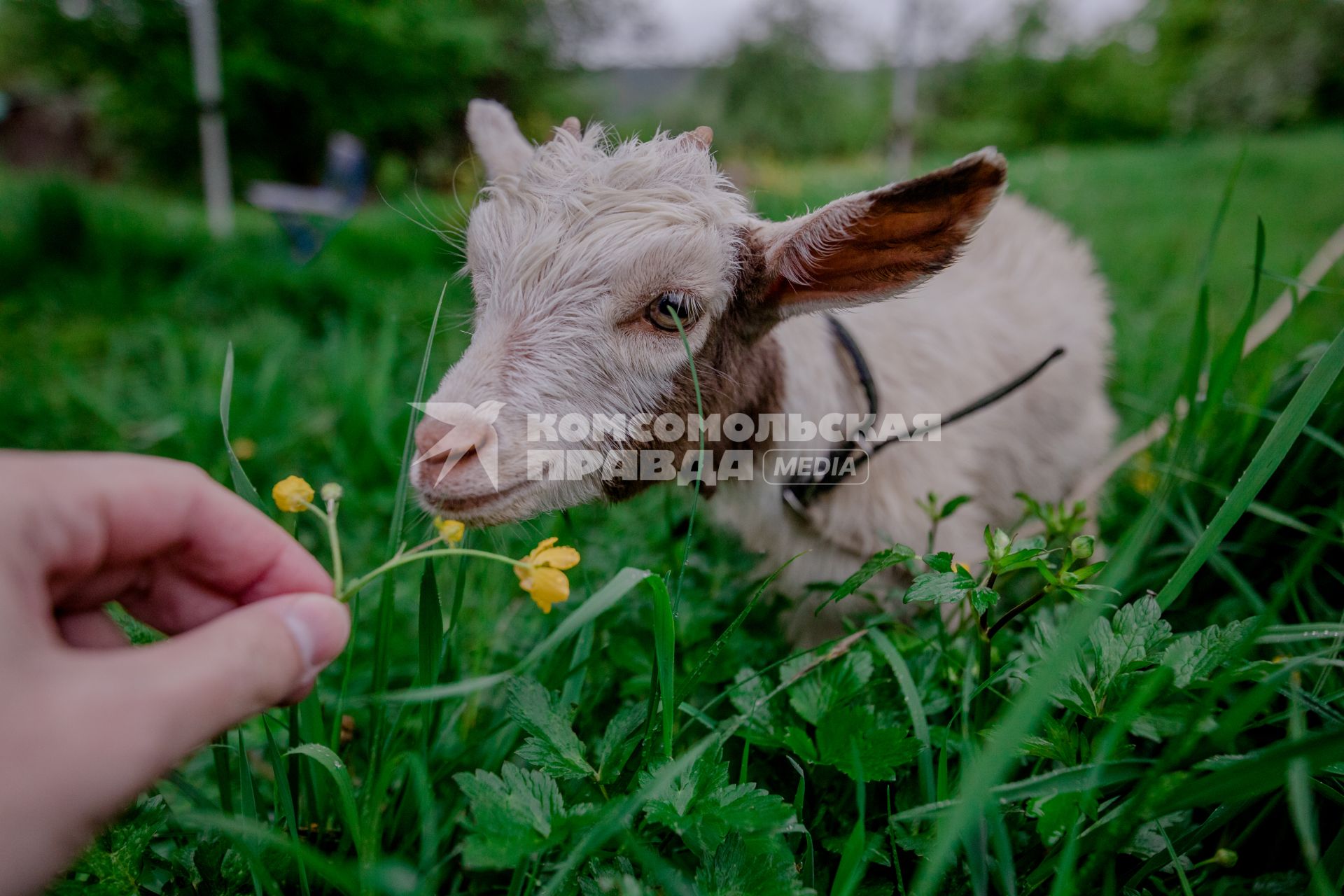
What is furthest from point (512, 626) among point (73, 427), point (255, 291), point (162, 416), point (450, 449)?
point (255, 291)

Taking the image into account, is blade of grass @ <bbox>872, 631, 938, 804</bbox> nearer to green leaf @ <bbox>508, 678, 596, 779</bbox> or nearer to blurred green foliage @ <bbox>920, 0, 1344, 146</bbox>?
green leaf @ <bbox>508, 678, 596, 779</bbox>

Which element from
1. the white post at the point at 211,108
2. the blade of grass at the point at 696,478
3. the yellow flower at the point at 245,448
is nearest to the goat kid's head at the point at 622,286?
the blade of grass at the point at 696,478

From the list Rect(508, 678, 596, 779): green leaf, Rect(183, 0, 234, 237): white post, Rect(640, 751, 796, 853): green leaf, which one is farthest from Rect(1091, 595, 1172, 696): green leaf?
Rect(183, 0, 234, 237): white post

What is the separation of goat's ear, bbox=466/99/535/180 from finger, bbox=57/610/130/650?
1.36 metres

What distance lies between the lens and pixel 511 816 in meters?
0.95

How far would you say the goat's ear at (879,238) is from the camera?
134 centimetres

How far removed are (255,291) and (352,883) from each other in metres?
5.13

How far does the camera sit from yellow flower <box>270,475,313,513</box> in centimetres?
103

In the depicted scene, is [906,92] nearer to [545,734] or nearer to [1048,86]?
[545,734]

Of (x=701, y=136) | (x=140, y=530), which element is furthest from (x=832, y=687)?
(x=701, y=136)

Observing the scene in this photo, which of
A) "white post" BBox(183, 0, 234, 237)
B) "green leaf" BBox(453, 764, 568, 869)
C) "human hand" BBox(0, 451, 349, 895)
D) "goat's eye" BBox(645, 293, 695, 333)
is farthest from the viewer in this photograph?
"white post" BBox(183, 0, 234, 237)

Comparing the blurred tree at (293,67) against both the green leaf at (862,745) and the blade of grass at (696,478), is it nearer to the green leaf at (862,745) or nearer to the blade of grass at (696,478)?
the blade of grass at (696,478)

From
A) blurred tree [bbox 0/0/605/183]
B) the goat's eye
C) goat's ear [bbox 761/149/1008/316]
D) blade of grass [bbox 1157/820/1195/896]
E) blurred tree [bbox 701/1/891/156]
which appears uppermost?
blurred tree [bbox 701/1/891/156]

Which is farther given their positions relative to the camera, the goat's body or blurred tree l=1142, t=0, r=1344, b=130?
blurred tree l=1142, t=0, r=1344, b=130
